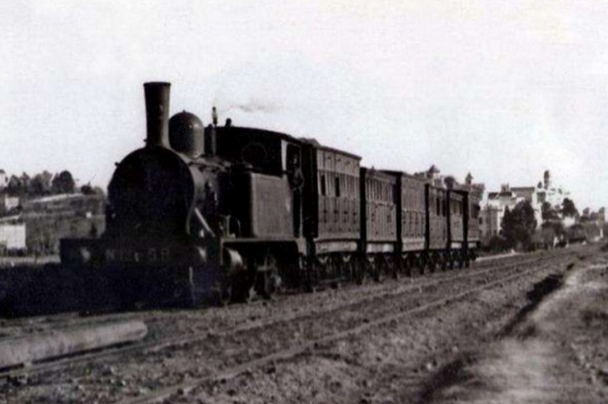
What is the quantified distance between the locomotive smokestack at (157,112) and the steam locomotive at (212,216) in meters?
0.02

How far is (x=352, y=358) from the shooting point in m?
12.0

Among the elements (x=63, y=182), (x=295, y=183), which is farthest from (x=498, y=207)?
(x=295, y=183)

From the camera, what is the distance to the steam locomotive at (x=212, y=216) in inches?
738

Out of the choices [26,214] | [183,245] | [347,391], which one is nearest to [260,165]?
[183,245]

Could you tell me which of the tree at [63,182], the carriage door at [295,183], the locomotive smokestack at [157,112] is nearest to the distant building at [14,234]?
the tree at [63,182]

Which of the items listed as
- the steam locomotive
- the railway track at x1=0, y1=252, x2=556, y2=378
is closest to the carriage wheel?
the steam locomotive

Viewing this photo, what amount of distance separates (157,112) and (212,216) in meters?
2.38

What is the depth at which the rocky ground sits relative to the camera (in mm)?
9317

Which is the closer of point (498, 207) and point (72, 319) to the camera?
point (72, 319)

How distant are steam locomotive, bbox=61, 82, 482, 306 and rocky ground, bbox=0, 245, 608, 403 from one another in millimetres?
987

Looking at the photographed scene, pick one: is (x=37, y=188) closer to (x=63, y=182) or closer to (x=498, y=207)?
(x=63, y=182)

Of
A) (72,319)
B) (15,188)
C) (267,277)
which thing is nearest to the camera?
(72,319)

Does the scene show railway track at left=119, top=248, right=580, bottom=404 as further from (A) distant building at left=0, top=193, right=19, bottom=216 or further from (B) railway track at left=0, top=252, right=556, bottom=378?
(A) distant building at left=0, top=193, right=19, bottom=216

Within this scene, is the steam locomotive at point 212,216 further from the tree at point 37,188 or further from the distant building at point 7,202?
the tree at point 37,188
